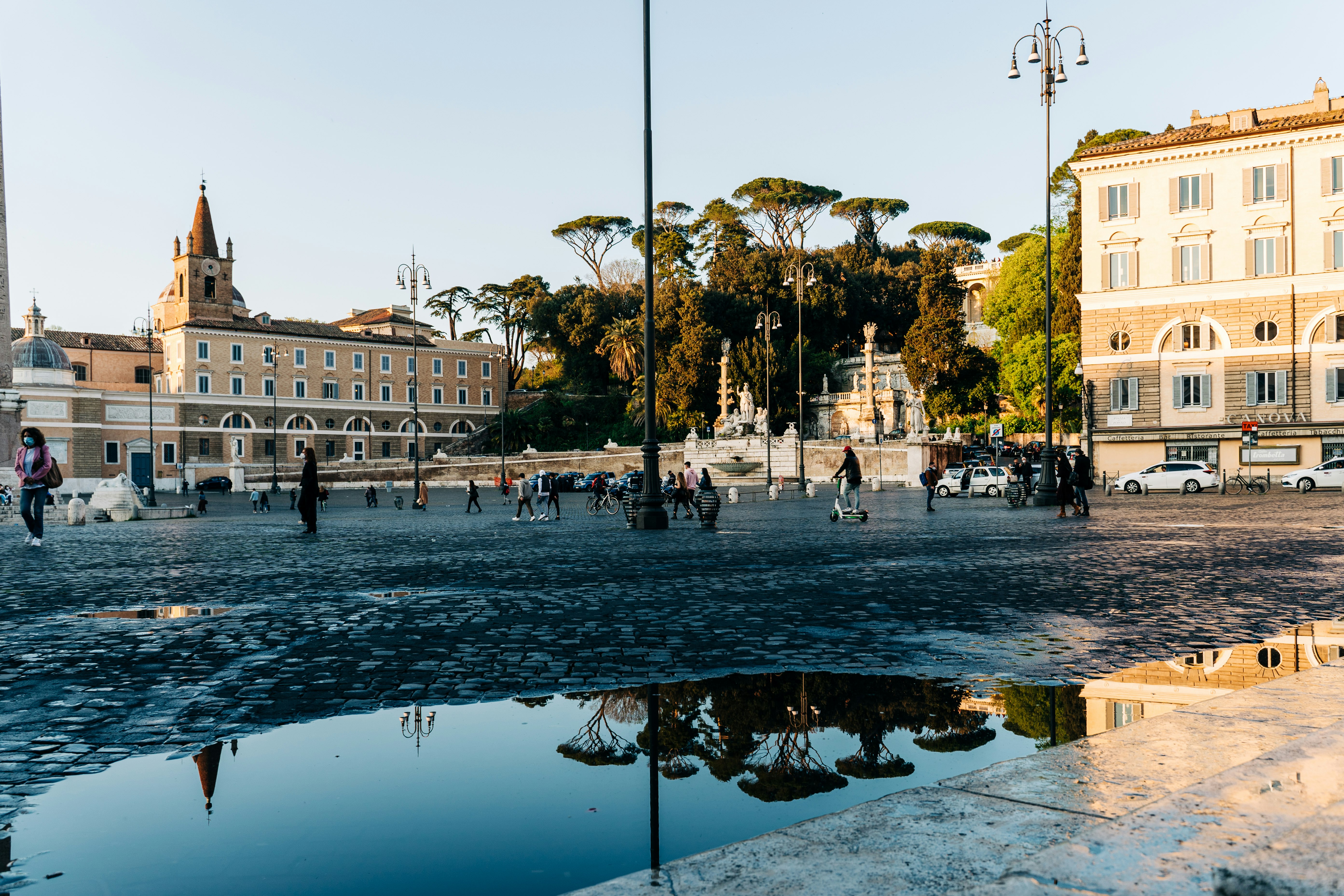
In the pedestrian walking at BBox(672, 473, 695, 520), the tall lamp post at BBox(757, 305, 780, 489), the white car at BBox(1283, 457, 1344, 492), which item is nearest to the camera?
the pedestrian walking at BBox(672, 473, 695, 520)

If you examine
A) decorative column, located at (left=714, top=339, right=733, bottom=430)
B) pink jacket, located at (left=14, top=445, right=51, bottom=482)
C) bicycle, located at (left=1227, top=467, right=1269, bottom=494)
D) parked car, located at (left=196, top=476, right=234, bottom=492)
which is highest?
decorative column, located at (left=714, top=339, right=733, bottom=430)

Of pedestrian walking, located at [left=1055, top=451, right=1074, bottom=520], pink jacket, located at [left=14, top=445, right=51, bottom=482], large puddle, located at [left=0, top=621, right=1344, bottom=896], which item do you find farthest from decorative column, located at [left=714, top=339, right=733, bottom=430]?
large puddle, located at [left=0, top=621, right=1344, bottom=896]

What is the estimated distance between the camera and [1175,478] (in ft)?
121

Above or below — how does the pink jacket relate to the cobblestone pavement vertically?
above

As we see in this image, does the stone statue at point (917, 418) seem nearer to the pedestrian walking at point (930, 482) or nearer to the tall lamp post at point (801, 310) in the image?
the tall lamp post at point (801, 310)

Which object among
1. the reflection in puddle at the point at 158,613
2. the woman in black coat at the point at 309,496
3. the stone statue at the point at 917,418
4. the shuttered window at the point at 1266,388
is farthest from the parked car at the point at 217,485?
the reflection in puddle at the point at 158,613

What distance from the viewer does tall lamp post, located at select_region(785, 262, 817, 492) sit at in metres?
45.3

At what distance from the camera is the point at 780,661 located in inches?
236

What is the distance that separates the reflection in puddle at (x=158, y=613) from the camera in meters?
8.14

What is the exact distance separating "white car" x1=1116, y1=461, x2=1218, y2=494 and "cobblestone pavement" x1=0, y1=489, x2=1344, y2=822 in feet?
68.7

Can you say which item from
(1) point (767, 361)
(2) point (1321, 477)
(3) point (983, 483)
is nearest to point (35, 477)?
(3) point (983, 483)

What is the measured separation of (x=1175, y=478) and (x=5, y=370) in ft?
124

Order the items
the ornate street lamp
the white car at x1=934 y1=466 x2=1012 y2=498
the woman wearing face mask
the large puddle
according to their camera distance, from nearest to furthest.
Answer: the large puddle < the ornate street lamp < the woman wearing face mask < the white car at x1=934 y1=466 x2=1012 y2=498

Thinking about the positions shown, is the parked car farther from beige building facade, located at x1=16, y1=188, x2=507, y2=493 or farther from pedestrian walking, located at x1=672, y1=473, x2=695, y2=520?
pedestrian walking, located at x1=672, y1=473, x2=695, y2=520
